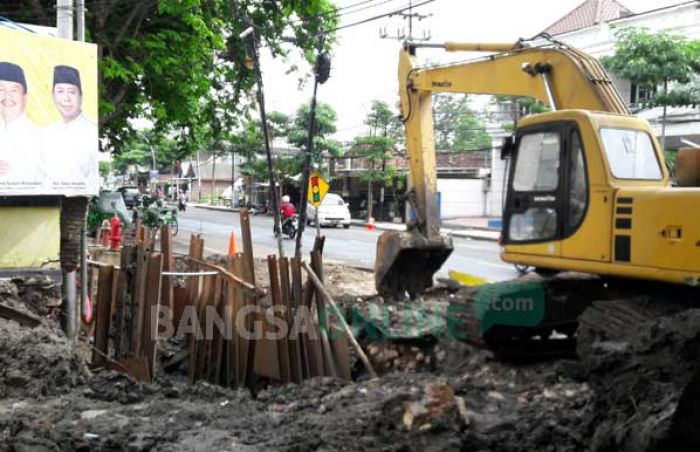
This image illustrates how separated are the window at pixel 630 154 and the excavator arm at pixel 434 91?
2.84ft

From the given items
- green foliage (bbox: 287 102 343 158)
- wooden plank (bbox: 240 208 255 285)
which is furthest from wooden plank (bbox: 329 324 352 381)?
green foliage (bbox: 287 102 343 158)

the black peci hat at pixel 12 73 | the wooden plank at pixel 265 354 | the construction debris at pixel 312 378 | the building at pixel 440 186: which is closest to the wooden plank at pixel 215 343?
the construction debris at pixel 312 378

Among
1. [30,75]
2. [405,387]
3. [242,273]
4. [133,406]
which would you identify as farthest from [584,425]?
[30,75]

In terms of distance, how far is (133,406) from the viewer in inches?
244

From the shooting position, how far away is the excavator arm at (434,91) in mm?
8250

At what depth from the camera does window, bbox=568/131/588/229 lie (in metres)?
6.95

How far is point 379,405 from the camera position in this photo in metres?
5.51

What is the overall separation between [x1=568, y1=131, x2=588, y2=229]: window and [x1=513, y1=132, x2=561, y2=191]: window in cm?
18

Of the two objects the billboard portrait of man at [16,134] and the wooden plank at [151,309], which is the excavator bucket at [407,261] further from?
the billboard portrait of man at [16,134]

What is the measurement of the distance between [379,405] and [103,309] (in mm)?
3760

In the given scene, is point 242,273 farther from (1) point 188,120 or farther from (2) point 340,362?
(1) point 188,120

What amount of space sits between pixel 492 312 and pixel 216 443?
3.52 meters

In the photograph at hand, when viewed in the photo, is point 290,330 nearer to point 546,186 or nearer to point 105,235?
point 546,186

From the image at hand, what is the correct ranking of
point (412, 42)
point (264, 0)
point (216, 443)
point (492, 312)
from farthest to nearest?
point (264, 0)
point (412, 42)
point (492, 312)
point (216, 443)
